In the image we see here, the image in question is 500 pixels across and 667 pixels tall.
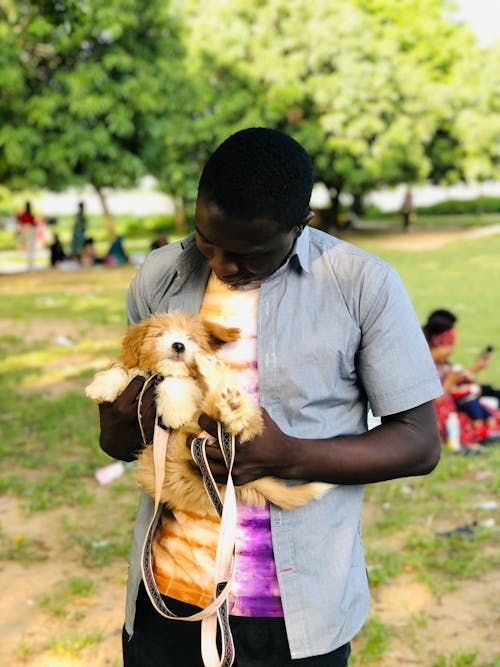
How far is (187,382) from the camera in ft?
6.28

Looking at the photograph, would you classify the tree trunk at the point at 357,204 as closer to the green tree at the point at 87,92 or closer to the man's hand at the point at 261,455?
the green tree at the point at 87,92

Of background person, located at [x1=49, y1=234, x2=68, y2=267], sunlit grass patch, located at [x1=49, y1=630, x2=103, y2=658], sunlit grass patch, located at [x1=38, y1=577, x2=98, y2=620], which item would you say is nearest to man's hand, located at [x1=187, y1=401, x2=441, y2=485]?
sunlit grass patch, located at [x1=49, y1=630, x2=103, y2=658]

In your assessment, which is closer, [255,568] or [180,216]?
[255,568]

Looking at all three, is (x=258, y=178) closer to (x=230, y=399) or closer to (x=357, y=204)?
(x=230, y=399)

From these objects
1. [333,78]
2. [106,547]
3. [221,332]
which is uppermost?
[221,332]

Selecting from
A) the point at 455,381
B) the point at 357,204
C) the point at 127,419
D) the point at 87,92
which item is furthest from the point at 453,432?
the point at 357,204

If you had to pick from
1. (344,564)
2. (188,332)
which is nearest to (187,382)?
(188,332)

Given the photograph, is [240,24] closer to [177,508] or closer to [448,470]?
[448,470]

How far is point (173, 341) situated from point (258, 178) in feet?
1.61

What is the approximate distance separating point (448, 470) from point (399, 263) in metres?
16.0

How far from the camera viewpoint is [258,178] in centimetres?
164

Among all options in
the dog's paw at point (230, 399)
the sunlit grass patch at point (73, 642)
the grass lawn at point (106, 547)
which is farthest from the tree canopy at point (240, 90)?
the dog's paw at point (230, 399)

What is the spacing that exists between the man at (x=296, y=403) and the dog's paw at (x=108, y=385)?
5 cm

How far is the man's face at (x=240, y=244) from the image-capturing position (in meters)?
1.67
